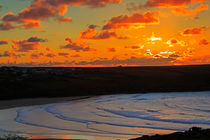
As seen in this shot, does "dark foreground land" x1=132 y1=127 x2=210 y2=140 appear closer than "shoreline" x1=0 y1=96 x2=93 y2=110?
Yes

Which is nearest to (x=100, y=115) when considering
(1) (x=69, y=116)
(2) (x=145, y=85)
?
(1) (x=69, y=116)

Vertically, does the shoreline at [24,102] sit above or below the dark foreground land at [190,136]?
below

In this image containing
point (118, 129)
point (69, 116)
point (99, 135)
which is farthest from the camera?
point (69, 116)

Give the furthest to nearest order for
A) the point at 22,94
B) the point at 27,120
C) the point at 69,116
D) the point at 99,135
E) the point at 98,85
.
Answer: the point at 98,85 < the point at 22,94 < the point at 69,116 < the point at 27,120 < the point at 99,135

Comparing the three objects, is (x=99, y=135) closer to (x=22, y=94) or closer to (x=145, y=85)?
(x=22, y=94)

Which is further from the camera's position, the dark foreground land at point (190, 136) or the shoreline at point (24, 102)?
the shoreline at point (24, 102)

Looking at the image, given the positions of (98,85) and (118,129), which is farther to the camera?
(98,85)

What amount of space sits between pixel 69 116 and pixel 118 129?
713 centimetres

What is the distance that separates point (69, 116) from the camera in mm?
24328

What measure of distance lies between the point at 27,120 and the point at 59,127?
13.2 feet

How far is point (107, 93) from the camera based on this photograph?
48000 millimetres

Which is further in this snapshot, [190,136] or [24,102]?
[24,102]

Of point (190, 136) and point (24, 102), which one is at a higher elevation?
point (190, 136)

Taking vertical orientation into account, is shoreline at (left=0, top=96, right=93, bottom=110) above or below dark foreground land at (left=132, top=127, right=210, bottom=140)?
below
